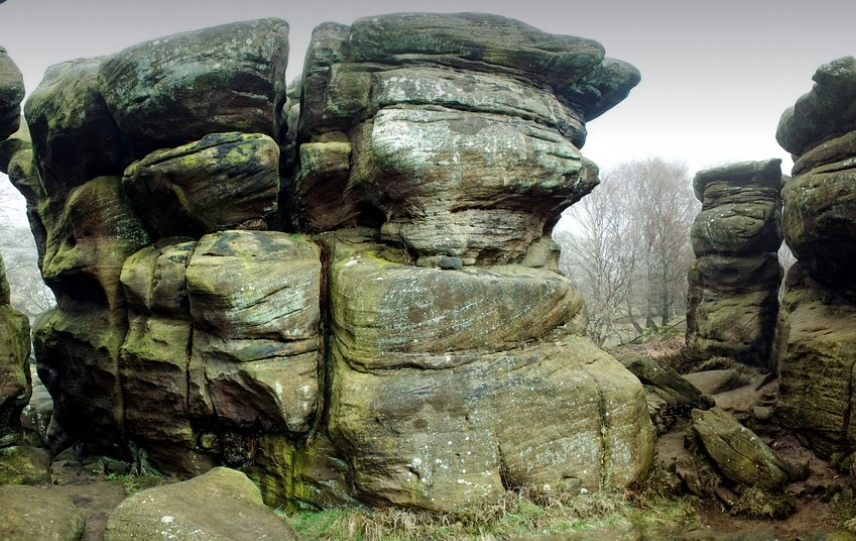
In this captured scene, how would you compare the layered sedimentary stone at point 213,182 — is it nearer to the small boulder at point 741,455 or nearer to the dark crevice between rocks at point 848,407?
the small boulder at point 741,455

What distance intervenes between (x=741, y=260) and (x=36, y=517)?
68.4 ft

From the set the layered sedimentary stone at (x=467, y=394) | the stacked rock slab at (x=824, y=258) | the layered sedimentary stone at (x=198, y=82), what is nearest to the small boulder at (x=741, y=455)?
the layered sedimentary stone at (x=467, y=394)

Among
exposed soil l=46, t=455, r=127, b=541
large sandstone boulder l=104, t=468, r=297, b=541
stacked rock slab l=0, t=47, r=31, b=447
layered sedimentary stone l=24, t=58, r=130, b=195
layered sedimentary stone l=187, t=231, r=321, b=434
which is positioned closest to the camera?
large sandstone boulder l=104, t=468, r=297, b=541

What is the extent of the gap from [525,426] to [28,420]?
13.7 m

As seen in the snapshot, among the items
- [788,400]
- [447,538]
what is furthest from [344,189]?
[788,400]

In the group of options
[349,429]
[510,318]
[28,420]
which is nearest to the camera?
[349,429]

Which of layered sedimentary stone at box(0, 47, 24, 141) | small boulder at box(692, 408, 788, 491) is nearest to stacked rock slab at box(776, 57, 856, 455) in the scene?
small boulder at box(692, 408, 788, 491)

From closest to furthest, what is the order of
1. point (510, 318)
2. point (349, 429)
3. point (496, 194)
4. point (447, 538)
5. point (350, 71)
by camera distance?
point (447, 538) < point (349, 429) < point (510, 318) < point (496, 194) < point (350, 71)

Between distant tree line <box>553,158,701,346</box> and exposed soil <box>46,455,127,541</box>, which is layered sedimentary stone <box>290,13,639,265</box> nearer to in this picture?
exposed soil <box>46,455,127,541</box>

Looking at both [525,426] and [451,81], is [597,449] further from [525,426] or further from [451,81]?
[451,81]

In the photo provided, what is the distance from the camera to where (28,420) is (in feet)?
48.0

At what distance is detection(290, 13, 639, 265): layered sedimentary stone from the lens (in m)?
10.2

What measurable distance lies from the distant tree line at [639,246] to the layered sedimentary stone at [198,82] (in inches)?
724

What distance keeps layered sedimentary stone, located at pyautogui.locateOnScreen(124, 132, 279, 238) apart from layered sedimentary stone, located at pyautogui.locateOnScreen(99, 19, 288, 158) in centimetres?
45
